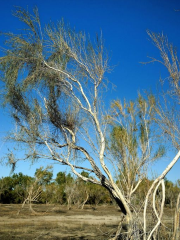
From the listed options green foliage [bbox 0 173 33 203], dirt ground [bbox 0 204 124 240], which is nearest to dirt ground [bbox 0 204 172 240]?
dirt ground [bbox 0 204 124 240]

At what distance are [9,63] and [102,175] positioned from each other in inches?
174

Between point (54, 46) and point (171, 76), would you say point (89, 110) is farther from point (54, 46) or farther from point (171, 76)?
point (171, 76)

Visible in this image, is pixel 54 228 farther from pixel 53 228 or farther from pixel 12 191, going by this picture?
pixel 12 191

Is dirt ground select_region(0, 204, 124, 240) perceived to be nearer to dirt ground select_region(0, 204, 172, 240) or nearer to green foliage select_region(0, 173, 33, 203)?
dirt ground select_region(0, 204, 172, 240)

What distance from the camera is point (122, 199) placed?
6316mm

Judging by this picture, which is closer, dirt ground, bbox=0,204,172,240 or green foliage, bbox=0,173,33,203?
dirt ground, bbox=0,204,172,240

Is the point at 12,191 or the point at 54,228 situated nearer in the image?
the point at 54,228

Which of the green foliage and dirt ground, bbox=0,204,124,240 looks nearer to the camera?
dirt ground, bbox=0,204,124,240

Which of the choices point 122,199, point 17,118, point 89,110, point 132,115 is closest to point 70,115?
point 89,110

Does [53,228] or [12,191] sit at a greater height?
[12,191]

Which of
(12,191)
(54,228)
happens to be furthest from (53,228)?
(12,191)

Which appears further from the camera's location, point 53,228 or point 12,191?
point 12,191

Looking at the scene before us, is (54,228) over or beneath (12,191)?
beneath

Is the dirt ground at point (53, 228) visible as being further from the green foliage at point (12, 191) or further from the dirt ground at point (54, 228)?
the green foliage at point (12, 191)
